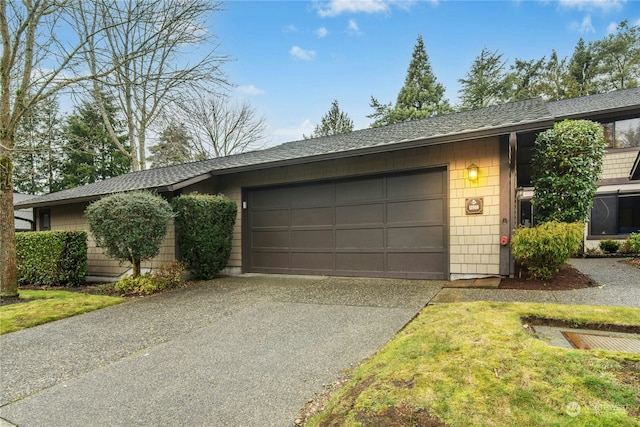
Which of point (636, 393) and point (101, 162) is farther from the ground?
point (101, 162)

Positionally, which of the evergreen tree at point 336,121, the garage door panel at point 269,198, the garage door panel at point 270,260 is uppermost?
the evergreen tree at point 336,121

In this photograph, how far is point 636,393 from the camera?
71.1 inches

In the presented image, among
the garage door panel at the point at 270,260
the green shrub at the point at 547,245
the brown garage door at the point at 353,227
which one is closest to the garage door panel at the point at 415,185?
the brown garage door at the point at 353,227

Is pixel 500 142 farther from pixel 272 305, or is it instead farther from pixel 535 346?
pixel 272 305

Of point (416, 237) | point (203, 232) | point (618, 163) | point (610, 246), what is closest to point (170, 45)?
point (203, 232)

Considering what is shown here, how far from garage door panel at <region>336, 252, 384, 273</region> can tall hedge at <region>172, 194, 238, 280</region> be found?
2747 millimetres

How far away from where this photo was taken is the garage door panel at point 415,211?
6.34m

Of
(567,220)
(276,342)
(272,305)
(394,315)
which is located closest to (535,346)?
(394,315)

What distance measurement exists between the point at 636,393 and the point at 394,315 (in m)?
2.40

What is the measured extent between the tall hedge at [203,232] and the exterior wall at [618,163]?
12.0 metres

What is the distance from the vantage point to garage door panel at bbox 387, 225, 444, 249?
6.30 m

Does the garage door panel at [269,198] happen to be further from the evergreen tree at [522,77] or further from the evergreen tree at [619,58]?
the evergreen tree at [619,58]

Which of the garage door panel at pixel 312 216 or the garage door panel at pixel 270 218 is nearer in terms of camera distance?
the garage door panel at pixel 312 216

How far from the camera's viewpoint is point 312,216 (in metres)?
7.64
